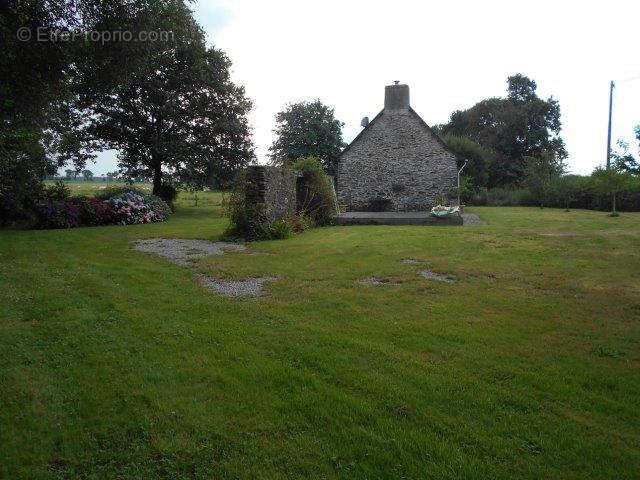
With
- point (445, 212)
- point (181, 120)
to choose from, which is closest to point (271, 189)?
point (445, 212)

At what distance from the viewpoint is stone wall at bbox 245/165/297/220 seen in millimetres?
13828

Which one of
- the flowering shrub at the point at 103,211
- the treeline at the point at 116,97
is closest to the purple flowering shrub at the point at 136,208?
the flowering shrub at the point at 103,211

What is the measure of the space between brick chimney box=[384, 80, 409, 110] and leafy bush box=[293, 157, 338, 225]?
32.0 feet

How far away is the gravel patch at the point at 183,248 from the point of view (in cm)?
1023

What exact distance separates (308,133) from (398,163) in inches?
637

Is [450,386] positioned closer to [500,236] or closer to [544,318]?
[544,318]

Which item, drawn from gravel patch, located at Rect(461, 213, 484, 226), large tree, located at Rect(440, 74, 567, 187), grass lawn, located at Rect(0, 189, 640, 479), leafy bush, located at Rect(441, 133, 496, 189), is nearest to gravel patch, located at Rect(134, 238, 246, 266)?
grass lawn, located at Rect(0, 189, 640, 479)

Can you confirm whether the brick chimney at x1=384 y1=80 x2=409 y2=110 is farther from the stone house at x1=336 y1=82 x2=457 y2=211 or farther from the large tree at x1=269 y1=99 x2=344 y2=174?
the large tree at x1=269 y1=99 x2=344 y2=174

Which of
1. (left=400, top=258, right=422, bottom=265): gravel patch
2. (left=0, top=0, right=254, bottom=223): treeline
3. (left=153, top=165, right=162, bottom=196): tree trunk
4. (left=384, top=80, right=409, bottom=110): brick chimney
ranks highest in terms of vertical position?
(left=384, top=80, right=409, bottom=110): brick chimney

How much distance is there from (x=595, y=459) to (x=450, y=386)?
1.13 meters

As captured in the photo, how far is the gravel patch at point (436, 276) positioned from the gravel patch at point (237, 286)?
8.79 ft

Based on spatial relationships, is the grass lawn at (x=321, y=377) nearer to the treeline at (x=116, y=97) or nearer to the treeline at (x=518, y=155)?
the treeline at (x=116, y=97)

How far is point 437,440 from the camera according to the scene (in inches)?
118

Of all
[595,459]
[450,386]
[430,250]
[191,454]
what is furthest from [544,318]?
[430,250]
